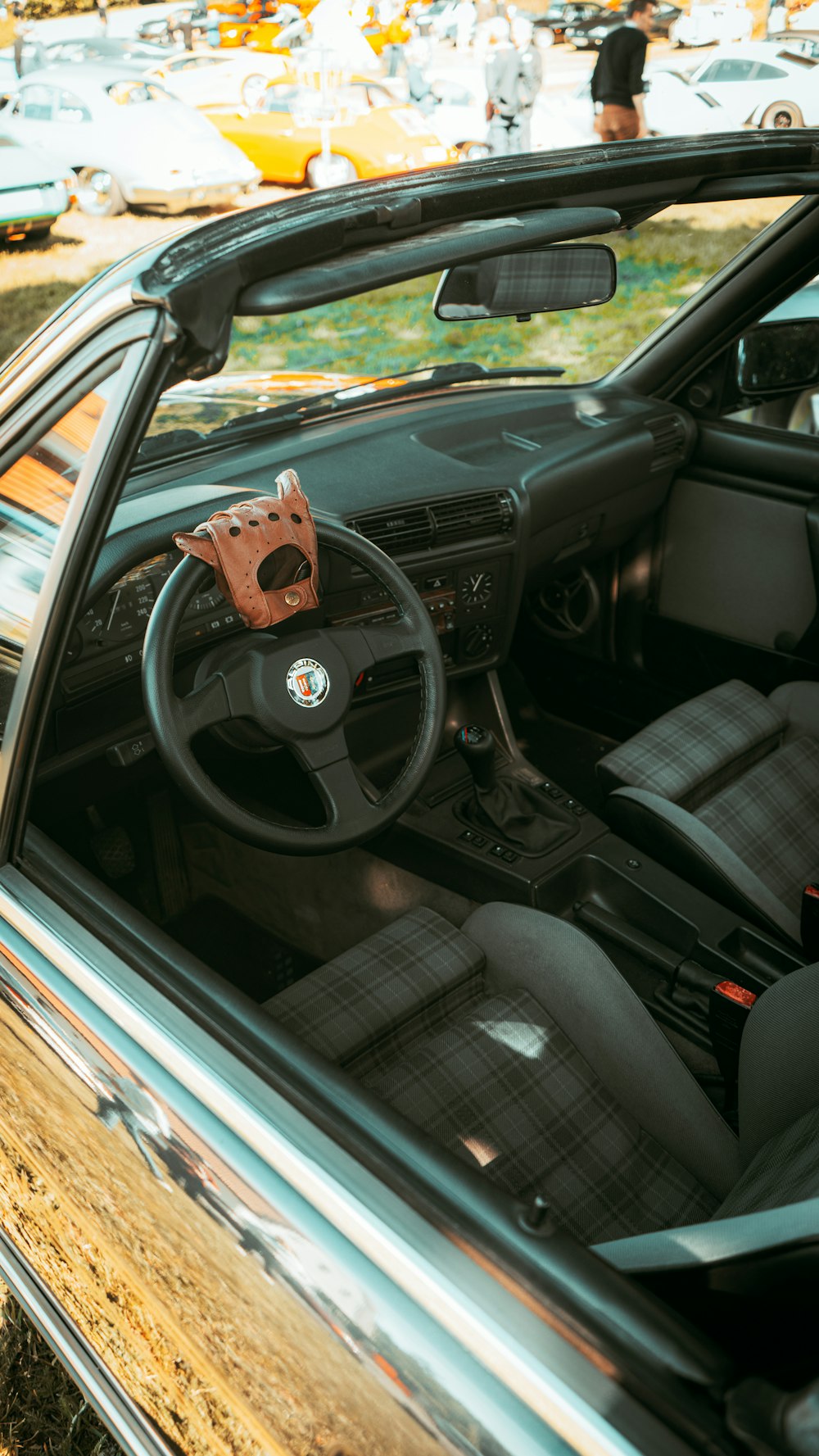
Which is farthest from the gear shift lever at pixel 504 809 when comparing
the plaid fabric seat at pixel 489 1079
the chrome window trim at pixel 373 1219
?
the chrome window trim at pixel 373 1219

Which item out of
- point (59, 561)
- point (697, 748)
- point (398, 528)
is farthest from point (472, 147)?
point (59, 561)

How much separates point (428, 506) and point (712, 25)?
9618 millimetres

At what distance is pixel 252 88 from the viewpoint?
32.4 feet

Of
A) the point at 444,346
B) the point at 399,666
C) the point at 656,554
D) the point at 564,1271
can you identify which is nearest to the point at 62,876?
the point at 564,1271

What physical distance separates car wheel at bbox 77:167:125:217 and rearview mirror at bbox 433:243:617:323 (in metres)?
8.22

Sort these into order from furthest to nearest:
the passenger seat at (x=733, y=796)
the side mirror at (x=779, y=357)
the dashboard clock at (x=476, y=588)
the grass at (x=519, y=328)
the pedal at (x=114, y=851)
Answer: the grass at (x=519, y=328) < the side mirror at (x=779, y=357) < the dashboard clock at (x=476, y=588) < the pedal at (x=114, y=851) < the passenger seat at (x=733, y=796)

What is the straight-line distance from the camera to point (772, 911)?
2.28 metres

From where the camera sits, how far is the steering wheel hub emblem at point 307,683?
1850mm

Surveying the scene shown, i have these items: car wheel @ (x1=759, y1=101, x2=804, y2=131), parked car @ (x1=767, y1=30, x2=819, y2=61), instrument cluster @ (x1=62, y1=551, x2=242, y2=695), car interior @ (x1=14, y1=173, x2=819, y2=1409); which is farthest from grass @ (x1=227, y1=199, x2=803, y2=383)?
parked car @ (x1=767, y1=30, x2=819, y2=61)

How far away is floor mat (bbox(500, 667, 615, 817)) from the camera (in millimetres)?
3285

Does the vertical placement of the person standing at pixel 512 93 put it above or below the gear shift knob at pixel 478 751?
above

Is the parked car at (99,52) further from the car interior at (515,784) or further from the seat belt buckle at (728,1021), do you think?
the seat belt buckle at (728,1021)

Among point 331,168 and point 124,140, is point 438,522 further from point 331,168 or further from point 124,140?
point 124,140

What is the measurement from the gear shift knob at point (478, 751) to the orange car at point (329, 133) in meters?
7.75
